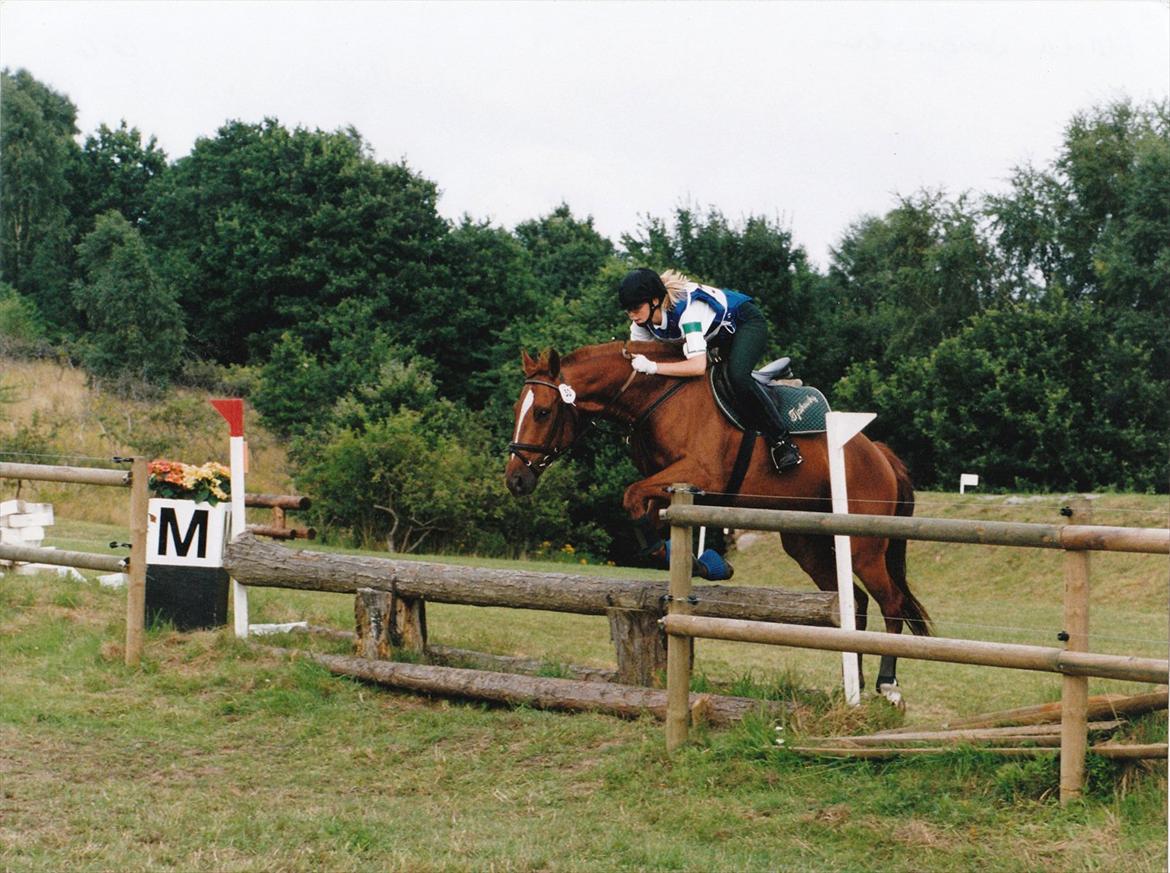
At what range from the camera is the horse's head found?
22.4 ft

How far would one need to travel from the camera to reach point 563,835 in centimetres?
486

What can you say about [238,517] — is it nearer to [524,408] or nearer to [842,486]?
[524,408]

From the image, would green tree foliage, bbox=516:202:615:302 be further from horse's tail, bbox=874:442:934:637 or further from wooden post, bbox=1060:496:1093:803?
wooden post, bbox=1060:496:1093:803

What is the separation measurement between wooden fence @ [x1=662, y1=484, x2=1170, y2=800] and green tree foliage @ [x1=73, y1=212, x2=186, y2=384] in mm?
26837

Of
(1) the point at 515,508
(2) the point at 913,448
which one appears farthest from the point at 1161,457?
(1) the point at 515,508

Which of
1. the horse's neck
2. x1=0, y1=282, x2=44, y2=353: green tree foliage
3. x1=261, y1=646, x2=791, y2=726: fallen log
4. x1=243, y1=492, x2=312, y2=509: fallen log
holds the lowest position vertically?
x1=261, y1=646, x2=791, y2=726: fallen log

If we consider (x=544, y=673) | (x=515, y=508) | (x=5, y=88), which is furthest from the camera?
(x=5, y=88)

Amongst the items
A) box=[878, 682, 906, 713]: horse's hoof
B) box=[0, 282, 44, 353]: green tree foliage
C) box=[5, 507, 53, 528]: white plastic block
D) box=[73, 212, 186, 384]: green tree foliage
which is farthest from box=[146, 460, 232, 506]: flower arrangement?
box=[73, 212, 186, 384]: green tree foliage

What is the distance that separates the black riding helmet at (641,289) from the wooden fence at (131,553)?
11.6 ft

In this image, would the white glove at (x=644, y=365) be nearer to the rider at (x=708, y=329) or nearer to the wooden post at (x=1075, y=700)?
the rider at (x=708, y=329)

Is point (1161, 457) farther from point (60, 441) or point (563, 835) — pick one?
point (563, 835)

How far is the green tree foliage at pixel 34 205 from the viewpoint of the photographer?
1471 inches

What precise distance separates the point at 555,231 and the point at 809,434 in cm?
4209

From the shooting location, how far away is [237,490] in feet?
28.1
